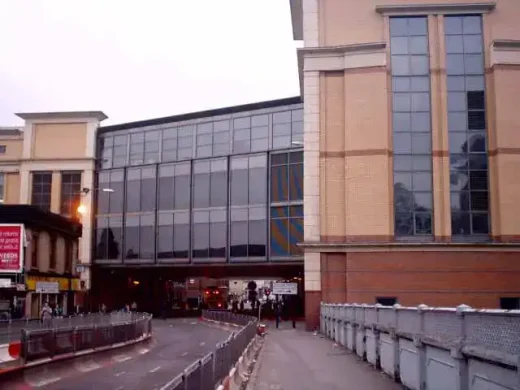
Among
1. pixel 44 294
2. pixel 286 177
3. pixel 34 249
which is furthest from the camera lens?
pixel 286 177

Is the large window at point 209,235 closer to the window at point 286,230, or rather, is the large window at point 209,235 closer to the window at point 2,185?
the window at point 286,230

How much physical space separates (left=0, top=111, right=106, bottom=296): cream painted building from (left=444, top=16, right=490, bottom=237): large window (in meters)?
40.6

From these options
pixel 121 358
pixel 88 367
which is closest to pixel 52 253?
pixel 121 358

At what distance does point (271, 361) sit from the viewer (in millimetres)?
24000

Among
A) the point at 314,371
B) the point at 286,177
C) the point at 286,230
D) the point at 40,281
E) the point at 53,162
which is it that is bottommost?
the point at 314,371

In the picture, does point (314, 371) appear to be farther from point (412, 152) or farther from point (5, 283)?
point (5, 283)

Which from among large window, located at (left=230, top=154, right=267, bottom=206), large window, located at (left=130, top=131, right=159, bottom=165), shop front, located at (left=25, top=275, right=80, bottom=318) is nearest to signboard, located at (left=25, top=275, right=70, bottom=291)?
shop front, located at (left=25, top=275, right=80, bottom=318)

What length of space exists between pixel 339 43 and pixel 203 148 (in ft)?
79.2

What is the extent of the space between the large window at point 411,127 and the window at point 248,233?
20.3m

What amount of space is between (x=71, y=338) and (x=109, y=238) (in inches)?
1830

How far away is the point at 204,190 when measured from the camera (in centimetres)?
6550

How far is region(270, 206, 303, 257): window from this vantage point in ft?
198

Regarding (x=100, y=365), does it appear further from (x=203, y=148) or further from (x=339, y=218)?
(x=203, y=148)

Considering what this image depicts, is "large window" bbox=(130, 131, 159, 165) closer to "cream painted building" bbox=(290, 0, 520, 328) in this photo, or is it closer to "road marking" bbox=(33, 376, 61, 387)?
"cream painted building" bbox=(290, 0, 520, 328)
